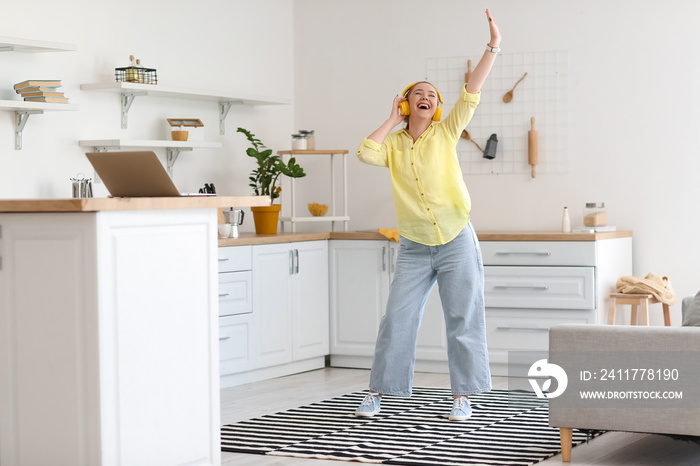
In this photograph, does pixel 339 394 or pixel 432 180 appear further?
pixel 339 394

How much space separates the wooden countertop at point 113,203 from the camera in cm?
259

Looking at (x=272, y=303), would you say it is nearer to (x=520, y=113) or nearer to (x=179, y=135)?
(x=179, y=135)

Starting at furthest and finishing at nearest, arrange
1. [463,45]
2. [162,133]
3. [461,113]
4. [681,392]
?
1. [463,45]
2. [162,133]
3. [461,113]
4. [681,392]

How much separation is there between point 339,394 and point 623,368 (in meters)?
1.93

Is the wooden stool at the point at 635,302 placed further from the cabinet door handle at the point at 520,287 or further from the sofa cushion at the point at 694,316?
the sofa cushion at the point at 694,316

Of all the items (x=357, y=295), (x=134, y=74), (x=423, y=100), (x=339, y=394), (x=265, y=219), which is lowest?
(x=339, y=394)

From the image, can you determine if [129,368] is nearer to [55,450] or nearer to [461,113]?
[55,450]

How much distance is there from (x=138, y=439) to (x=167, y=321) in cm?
33

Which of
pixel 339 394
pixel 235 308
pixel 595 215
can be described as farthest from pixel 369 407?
pixel 595 215

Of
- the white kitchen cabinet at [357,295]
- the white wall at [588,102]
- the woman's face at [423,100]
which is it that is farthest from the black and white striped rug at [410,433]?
the white wall at [588,102]

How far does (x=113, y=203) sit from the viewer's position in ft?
8.63

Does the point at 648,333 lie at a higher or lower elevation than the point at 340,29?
lower

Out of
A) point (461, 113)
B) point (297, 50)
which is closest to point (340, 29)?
point (297, 50)

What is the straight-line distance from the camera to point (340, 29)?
6512mm
